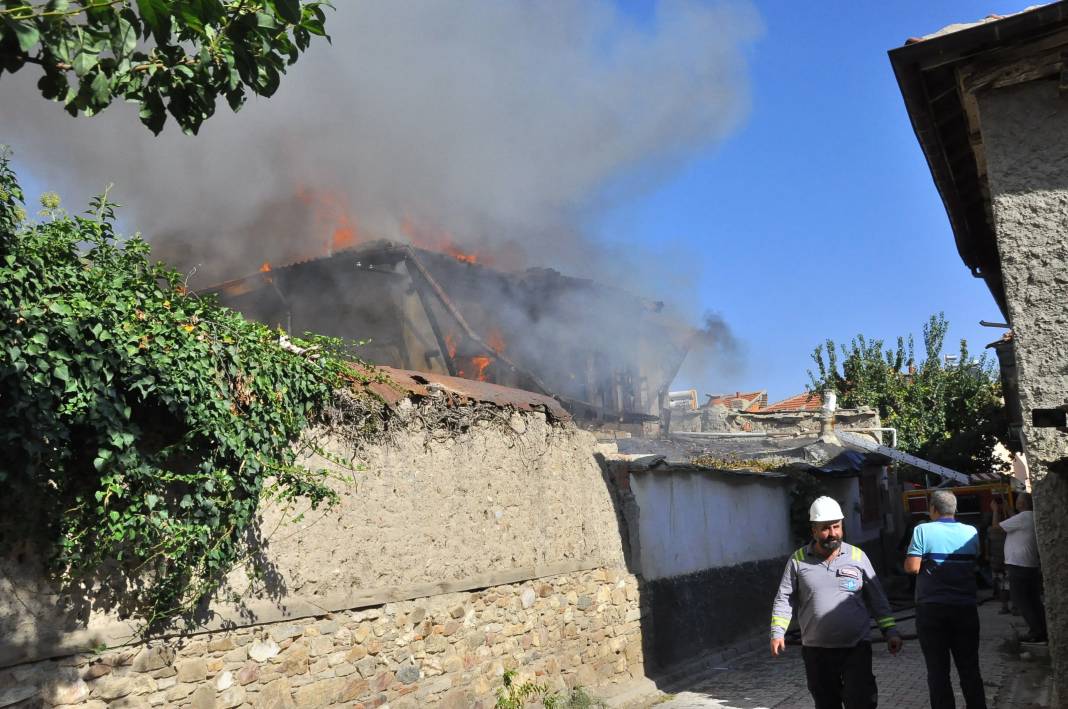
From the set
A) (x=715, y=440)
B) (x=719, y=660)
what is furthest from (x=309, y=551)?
(x=715, y=440)

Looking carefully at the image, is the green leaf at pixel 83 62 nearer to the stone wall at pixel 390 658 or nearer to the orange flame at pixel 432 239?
the stone wall at pixel 390 658

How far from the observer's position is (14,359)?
3623 mm

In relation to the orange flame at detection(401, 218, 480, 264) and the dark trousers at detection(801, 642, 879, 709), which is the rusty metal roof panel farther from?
the orange flame at detection(401, 218, 480, 264)

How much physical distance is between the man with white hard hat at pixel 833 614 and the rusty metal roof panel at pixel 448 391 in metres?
2.81

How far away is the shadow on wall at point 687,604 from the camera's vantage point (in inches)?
364

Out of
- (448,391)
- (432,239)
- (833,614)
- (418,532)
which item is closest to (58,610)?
(418,532)

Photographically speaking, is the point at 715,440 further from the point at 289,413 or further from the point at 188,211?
the point at 289,413

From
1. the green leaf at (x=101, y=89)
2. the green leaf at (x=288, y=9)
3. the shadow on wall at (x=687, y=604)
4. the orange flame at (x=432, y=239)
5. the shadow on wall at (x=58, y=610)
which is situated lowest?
the shadow on wall at (x=687, y=604)

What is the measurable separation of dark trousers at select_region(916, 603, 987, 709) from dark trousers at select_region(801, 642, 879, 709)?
98cm

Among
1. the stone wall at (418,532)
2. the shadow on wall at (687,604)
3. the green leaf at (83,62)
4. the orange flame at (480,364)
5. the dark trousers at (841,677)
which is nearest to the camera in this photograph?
the green leaf at (83,62)

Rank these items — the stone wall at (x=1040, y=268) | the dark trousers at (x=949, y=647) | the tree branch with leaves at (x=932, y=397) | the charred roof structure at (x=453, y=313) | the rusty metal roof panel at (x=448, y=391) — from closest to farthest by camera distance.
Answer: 1. the stone wall at (x=1040, y=268)
2. the dark trousers at (x=949, y=647)
3. the rusty metal roof panel at (x=448, y=391)
4. the charred roof structure at (x=453, y=313)
5. the tree branch with leaves at (x=932, y=397)

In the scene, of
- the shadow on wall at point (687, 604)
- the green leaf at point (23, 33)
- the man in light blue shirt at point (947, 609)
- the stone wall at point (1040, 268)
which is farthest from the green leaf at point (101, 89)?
the shadow on wall at point (687, 604)

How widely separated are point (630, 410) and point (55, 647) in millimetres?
11787

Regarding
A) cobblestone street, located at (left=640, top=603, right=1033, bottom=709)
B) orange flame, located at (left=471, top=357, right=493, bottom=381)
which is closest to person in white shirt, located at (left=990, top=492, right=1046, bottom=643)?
cobblestone street, located at (left=640, top=603, right=1033, bottom=709)
